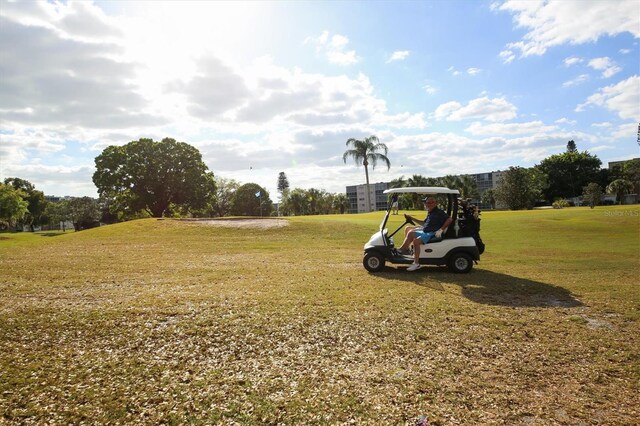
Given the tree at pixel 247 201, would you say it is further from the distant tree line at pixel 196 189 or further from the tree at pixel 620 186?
the tree at pixel 620 186

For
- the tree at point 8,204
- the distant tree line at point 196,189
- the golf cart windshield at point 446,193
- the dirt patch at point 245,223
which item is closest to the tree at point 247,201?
the distant tree line at point 196,189

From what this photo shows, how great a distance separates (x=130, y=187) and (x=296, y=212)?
6051 cm

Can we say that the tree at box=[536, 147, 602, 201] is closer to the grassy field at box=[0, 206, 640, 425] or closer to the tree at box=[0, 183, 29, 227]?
the grassy field at box=[0, 206, 640, 425]

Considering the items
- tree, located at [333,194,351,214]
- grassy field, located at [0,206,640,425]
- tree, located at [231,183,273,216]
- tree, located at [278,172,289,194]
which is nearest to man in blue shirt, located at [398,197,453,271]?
grassy field, located at [0,206,640,425]

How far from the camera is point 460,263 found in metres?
12.0

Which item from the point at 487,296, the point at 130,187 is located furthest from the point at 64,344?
the point at 130,187

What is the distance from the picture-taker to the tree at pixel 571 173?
91850 millimetres

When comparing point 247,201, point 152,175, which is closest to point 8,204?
point 152,175

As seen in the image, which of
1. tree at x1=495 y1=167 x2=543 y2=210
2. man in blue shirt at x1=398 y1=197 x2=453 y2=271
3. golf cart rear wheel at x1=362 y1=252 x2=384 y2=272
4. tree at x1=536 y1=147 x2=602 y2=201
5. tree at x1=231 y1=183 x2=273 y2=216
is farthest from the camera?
tree at x1=231 y1=183 x2=273 y2=216

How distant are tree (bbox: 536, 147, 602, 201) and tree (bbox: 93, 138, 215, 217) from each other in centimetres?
8526

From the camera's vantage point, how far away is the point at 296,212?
10675 cm

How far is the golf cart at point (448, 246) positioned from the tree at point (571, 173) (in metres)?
96.7

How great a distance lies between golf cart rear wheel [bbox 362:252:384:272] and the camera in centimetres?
1220

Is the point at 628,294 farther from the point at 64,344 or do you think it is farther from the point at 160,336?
the point at 64,344
